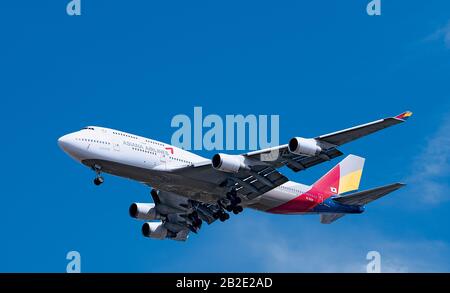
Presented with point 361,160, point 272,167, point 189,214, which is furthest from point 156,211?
point 361,160

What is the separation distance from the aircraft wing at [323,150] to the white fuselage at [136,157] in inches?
177

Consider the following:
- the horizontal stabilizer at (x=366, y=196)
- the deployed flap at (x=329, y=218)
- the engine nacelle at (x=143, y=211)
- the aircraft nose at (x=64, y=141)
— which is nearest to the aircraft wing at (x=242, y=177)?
the horizontal stabilizer at (x=366, y=196)

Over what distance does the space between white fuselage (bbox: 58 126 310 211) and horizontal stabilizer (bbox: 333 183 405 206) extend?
10.1m

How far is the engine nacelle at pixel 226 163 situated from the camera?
5516 centimetres

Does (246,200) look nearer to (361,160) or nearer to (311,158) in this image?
(311,158)

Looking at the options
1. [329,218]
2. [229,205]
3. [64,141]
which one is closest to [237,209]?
[229,205]

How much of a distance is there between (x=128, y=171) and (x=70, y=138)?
4370 mm

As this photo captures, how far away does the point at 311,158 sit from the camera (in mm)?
55188

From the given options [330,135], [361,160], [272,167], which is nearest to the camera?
[330,135]

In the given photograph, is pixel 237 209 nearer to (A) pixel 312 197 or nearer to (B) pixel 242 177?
(B) pixel 242 177

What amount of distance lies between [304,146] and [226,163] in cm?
560

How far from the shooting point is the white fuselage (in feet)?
180

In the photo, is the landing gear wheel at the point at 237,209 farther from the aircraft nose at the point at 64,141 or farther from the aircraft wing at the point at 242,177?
the aircraft nose at the point at 64,141

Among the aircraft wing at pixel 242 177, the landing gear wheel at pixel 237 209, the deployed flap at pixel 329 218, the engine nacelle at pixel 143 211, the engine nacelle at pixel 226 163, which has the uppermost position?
the engine nacelle at pixel 226 163
